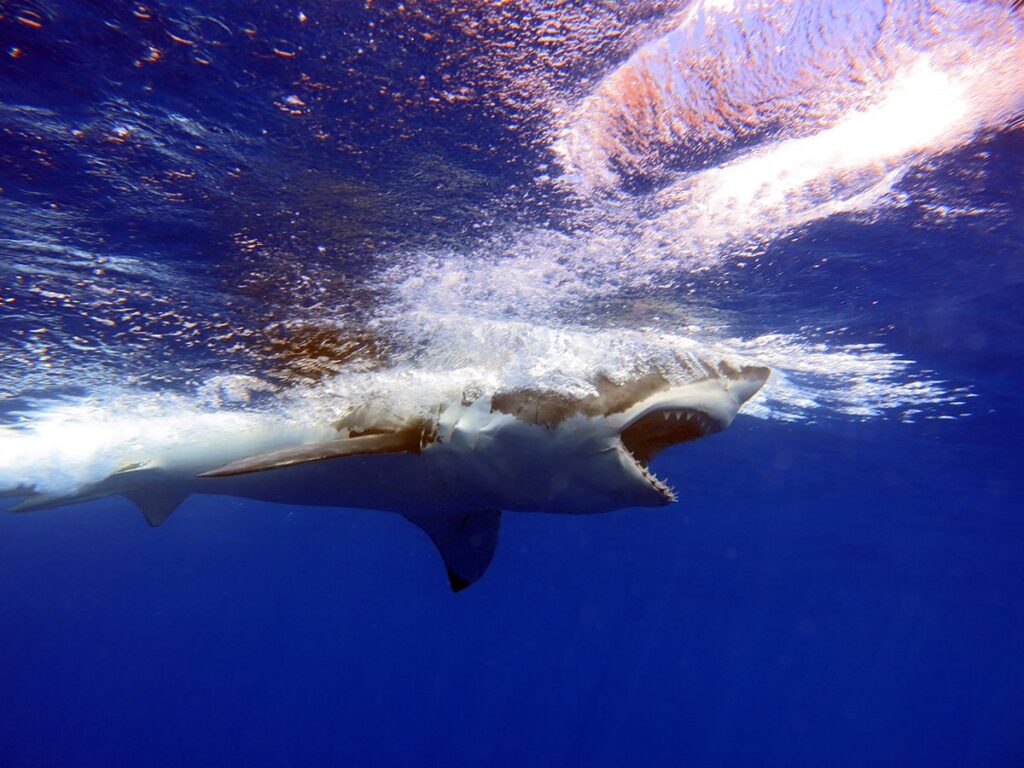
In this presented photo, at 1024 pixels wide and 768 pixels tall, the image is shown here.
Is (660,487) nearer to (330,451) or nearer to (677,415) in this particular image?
(677,415)

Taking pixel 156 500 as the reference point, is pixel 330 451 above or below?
above

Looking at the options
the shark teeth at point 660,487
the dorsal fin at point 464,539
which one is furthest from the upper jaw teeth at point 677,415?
the dorsal fin at point 464,539

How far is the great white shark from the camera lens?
431 centimetres

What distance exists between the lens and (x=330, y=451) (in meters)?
4.89

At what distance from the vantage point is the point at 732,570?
52938mm

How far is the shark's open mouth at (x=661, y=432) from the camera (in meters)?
4.18

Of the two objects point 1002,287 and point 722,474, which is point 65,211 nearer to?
point 1002,287

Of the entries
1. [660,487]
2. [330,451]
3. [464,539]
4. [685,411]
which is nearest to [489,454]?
[330,451]

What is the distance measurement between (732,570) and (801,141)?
53521 mm

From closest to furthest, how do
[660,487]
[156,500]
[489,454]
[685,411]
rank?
1. [660,487]
2. [685,411]
3. [489,454]
4. [156,500]

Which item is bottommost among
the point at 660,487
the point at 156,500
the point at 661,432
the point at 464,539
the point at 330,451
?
the point at 464,539

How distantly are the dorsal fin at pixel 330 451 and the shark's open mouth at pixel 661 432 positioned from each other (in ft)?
6.40

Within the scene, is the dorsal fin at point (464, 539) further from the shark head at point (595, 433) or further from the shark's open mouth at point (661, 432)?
the shark's open mouth at point (661, 432)

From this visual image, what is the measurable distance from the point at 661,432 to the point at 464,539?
354 centimetres
